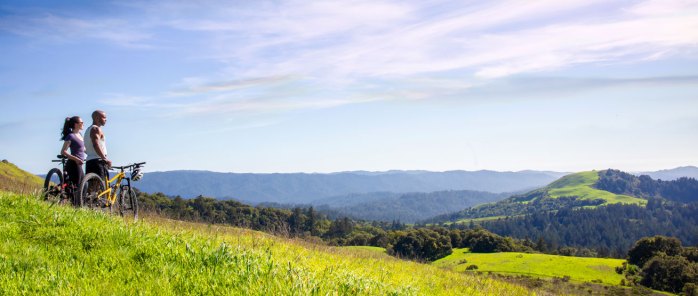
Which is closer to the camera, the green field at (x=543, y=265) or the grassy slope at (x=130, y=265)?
the grassy slope at (x=130, y=265)

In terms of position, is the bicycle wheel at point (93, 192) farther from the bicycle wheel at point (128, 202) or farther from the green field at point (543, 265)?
the green field at point (543, 265)

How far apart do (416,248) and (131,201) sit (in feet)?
319

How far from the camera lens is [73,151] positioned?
12.5 metres

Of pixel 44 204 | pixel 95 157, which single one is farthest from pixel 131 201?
pixel 44 204

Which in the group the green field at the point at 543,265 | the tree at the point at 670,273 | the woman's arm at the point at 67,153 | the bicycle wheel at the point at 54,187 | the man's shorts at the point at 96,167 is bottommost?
the green field at the point at 543,265

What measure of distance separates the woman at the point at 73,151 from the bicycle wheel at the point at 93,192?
0.58 metres

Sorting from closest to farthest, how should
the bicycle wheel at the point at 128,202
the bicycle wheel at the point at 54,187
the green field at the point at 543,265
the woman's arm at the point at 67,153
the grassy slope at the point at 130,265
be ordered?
the grassy slope at the point at 130,265
the bicycle wheel at the point at 54,187
the woman's arm at the point at 67,153
the bicycle wheel at the point at 128,202
the green field at the point at 543,265

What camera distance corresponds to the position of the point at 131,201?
13273 mm

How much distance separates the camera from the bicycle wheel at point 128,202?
41.7ft

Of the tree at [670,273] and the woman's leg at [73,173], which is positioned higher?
the woman's leg at [73,173]

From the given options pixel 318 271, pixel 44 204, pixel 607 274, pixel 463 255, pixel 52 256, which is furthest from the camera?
pixel 463 255

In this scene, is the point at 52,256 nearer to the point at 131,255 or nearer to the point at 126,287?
the point at 131,255

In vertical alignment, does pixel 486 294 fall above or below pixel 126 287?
below

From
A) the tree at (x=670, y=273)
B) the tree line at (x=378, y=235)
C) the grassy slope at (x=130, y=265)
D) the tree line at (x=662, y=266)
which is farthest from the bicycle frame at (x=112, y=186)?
the tree at (x=670, y=273)
